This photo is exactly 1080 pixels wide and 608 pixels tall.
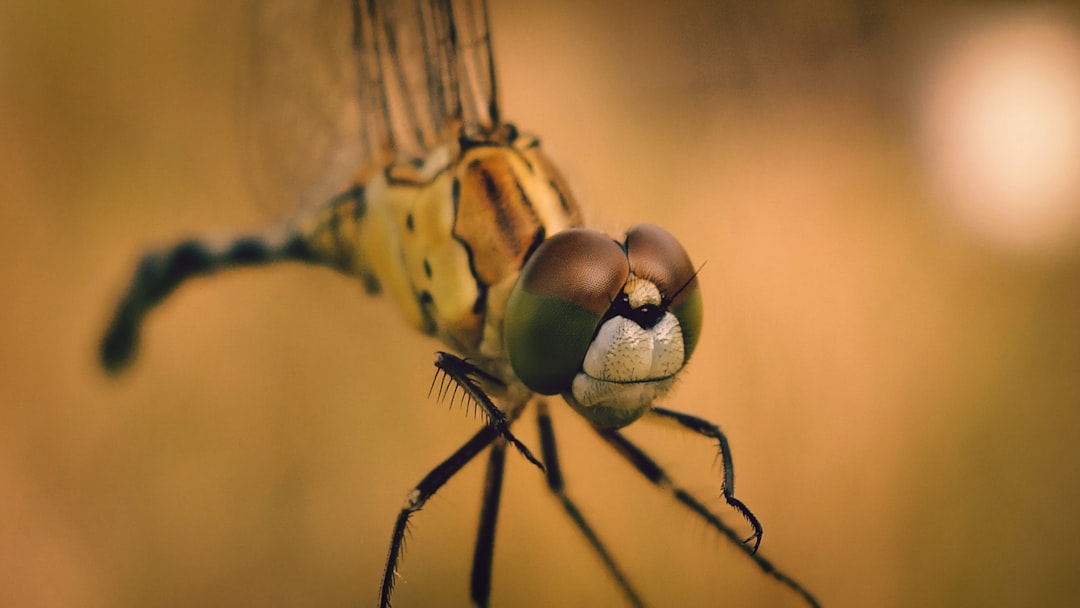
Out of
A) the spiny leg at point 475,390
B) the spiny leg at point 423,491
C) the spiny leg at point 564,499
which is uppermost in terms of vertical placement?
the spiny leg at point 475,390

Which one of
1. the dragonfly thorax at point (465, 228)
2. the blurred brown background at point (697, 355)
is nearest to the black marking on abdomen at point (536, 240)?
the dragonfly thorax at point (465, 228)

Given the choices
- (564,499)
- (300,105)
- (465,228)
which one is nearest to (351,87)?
(300,105)

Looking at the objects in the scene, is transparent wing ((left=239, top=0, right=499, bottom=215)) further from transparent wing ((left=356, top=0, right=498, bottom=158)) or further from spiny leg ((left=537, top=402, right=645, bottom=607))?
spiny leg ((left=537, top=402, right=645, bottom=607))

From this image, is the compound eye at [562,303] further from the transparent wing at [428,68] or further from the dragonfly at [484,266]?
the transparent wing at [428,68]

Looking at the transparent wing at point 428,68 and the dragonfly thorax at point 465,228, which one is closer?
the dragonfly thorax at point 465,228

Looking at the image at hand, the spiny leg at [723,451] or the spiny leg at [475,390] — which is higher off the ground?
the spiny leg at [475,390]

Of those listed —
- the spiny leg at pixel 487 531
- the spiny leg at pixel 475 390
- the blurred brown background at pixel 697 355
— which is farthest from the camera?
the blurred brown background at pixel 697 355

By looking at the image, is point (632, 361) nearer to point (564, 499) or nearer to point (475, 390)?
point (475, 390)

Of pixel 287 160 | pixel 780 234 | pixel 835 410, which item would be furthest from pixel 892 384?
pixel 287 160

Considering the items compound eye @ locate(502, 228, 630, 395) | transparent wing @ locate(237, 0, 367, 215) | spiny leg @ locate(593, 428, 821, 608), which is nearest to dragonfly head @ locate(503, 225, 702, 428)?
compound eye @ locate(502, 228, 630, 395)
